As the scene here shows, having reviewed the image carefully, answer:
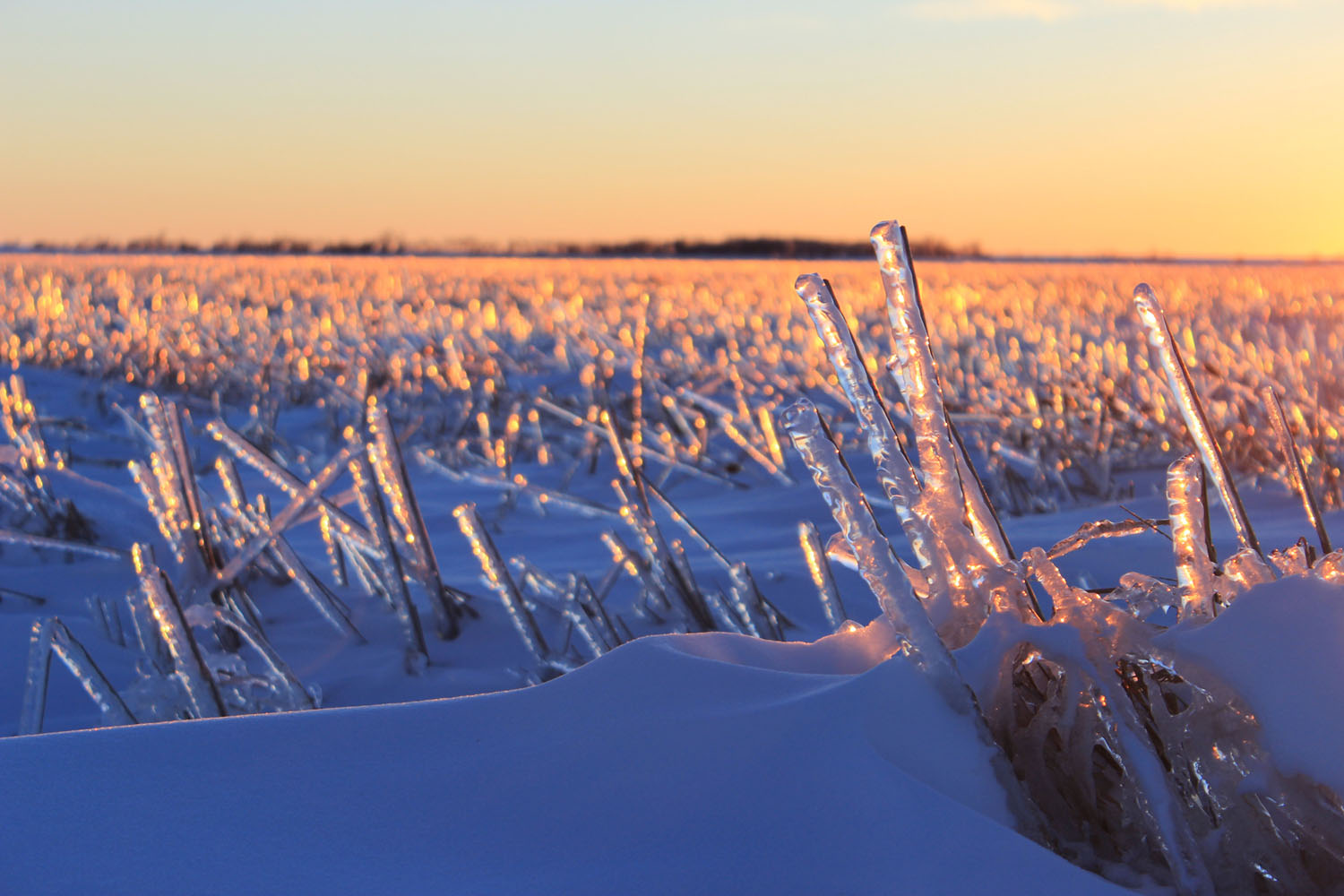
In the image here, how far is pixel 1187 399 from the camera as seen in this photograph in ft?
4.10

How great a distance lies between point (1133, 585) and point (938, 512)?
0.61 feet

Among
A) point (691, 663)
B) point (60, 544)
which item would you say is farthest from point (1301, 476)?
point (60, 544)

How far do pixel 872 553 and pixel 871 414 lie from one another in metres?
0.16

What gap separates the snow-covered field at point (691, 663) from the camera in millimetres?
802

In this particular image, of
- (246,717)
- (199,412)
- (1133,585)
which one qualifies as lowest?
(199,412)

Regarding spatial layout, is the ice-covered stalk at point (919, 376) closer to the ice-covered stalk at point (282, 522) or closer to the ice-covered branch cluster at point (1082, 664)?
the ice-covered branch cluster at point (1082, 664)

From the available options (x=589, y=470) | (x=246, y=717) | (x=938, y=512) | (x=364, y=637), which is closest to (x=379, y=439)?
(x=364, y=637)

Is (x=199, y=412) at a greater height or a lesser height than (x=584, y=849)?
lesser

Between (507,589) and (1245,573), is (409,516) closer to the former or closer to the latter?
(507,589)

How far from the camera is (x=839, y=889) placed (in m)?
0.75

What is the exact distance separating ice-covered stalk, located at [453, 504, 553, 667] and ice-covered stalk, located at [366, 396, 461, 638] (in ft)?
0.31

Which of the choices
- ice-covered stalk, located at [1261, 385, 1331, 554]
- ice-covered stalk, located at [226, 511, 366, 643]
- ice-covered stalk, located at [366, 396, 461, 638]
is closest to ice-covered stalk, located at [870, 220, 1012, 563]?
ice-covered stalk, located at [1261, 385, 1331, 554]

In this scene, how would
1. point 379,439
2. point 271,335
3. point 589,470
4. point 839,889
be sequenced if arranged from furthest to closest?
point 271,335
point 589,470
point 379,439
point 839,889

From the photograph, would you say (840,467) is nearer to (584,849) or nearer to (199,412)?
(584,849)
